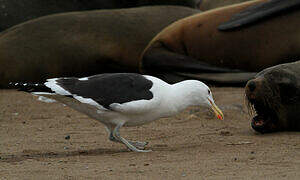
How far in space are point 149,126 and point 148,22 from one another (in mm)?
3444

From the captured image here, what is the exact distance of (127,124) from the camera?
4.52m

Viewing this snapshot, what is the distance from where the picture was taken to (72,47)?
862 centimetres

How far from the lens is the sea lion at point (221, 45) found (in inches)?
293

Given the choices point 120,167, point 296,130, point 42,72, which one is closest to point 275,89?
point 296,130

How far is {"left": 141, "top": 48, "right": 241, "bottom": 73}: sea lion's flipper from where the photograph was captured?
8.02 metres

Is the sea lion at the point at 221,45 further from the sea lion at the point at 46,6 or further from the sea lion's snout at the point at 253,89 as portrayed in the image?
the sea lion's snout at the point at 253,89

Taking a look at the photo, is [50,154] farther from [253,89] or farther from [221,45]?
[221,45]

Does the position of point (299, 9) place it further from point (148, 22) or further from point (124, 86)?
point (124, 86)

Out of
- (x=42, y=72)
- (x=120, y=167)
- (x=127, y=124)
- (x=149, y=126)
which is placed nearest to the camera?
(x=120, y=167)

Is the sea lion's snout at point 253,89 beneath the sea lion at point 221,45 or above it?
above

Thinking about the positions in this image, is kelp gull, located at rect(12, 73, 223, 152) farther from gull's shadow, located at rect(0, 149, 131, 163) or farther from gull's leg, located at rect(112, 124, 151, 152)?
gull's shadow, located at rect(0, 149, 131, 163)

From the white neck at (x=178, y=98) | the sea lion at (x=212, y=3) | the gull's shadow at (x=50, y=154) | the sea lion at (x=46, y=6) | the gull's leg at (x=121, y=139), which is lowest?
the sea lion at (x=212, y=3)

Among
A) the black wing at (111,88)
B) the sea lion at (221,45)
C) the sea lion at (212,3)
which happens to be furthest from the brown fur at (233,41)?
the black wing at (111,88)

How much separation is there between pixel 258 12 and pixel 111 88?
3706mm
